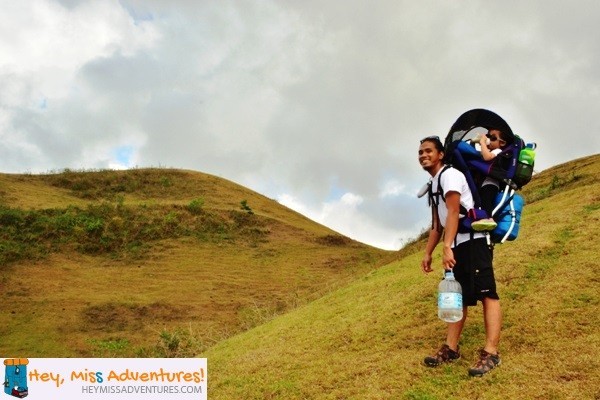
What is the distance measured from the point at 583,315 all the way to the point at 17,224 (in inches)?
903

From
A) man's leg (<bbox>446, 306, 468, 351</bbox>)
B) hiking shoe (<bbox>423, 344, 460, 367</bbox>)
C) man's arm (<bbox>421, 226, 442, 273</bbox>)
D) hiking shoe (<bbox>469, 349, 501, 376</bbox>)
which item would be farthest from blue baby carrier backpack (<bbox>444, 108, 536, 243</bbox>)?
hiking shoe (<bbox>423, 344, 460, 367</bbox>)

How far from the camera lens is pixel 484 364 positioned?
485 centimetres

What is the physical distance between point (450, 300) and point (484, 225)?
73 cm

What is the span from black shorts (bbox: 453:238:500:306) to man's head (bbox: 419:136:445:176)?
791 millimetres

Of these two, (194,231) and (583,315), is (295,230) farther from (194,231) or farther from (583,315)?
(583,315)

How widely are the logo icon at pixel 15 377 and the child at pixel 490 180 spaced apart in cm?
597

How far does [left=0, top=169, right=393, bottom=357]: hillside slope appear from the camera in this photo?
46.6ft

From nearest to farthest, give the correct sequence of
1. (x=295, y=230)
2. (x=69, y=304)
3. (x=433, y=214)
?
(x=433, y=214) → (x=69, y=304) → (x=295, y=230)

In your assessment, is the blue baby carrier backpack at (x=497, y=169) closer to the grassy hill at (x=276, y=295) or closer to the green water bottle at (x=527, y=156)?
the green water bottle at (x=527, y=156)

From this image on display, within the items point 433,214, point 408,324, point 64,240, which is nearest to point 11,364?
point 408,324

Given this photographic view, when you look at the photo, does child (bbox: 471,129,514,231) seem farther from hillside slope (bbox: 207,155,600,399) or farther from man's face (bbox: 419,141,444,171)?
hillside slope (bbox: 207,155,600,399)

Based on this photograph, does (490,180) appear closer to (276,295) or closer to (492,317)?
(492,317)

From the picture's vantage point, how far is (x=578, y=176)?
16.8 meters

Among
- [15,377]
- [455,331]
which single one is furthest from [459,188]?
[15,377]
